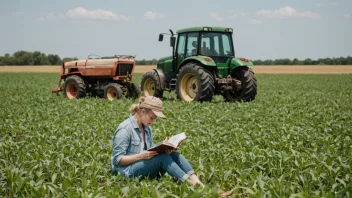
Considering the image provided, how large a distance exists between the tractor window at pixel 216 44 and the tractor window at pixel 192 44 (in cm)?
23

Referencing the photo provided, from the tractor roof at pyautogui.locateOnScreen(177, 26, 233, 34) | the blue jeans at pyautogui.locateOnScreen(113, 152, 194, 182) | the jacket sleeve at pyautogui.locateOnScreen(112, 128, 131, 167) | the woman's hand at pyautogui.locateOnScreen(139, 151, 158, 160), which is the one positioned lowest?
the blue jeans at pyautogui.locateOnScreen(113, 152, 194, 182)

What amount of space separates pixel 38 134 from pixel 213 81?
21.5ft

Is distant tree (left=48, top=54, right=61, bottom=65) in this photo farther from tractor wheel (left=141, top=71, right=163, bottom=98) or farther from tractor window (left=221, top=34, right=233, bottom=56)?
tractor window (left=221, top=34, right=233, bottom=56)

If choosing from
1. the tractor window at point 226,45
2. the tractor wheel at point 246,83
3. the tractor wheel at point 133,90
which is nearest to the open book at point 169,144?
the tractor wheel at point 246,83

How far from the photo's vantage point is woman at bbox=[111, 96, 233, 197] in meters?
4.95

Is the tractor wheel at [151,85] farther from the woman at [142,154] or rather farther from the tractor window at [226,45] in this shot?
the woman at [142,154]

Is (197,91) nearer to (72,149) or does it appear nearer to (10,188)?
(72,149)

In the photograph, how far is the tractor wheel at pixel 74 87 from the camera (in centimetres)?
1557

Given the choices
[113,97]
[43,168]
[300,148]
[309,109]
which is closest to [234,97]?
→ [309,109]

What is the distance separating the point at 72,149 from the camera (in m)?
6.94

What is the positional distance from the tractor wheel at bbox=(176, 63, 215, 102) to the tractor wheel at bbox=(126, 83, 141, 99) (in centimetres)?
195

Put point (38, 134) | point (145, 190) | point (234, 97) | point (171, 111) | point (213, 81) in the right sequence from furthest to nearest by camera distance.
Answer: point (234, 97) → point (213, 81) → point (171, 111) → point (38, 134) → point (145, 190)

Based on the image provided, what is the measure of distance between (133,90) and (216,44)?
353 cm

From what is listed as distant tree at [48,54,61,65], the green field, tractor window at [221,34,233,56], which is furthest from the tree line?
the green field
